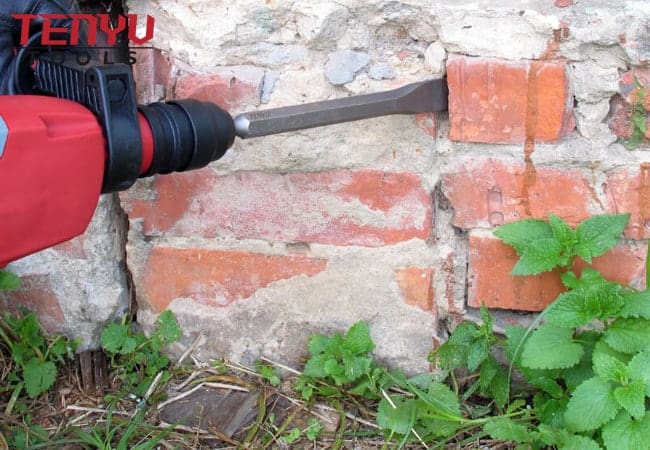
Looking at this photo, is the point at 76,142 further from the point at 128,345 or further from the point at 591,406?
the point at 591,406

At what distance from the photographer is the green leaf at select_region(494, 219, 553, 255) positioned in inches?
43.9

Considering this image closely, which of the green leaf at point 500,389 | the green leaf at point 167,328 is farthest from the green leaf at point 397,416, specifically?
the green leaf at point 167,328

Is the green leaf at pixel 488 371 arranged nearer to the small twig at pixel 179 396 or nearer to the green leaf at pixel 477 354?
the green leaf at pixel 477 354

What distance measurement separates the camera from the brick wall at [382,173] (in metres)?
1.08

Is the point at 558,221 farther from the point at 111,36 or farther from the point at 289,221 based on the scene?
the point at 111,36

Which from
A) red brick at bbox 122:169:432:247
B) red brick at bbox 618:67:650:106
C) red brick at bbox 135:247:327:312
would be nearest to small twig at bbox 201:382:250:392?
red brick at bbox 135:247:327:312

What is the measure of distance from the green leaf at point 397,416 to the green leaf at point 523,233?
0.25 m

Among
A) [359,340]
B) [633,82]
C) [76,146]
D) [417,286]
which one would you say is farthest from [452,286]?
[76,146]

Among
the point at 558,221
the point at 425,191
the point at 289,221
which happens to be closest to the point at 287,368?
the point at 289,221

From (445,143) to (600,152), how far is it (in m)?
0.19

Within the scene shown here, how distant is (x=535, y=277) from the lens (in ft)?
3.81

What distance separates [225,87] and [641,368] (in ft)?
2.06

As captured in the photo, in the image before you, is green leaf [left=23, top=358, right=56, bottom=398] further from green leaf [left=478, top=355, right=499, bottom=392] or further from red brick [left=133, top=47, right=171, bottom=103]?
green leaf [left=478, top=355, right=499, bottom=392]

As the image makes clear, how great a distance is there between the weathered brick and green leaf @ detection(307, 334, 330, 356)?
0.34 m
